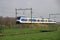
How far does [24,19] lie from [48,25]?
455 inches

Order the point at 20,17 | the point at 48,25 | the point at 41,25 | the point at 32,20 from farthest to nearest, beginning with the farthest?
1. the point at 20,17
2. the point at 32,20
3. the point at 41,25
4. the point at 48,25

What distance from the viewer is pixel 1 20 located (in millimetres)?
36719

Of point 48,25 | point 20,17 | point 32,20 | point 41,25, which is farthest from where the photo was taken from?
point 20,17

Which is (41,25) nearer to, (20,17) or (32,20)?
(32,20)

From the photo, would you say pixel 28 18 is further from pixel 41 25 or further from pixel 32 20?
pixel 41 25

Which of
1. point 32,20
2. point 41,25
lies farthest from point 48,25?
point 32,20

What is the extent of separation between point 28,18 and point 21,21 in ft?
5.98

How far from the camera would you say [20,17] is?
150 ft

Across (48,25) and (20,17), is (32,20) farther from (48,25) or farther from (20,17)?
(48,25)

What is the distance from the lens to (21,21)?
44.2 meters

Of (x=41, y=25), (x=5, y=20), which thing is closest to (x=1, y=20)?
(x=5, y=20)

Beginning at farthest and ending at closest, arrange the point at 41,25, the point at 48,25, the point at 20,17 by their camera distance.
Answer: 1. the point at 20,17
2. the point at 41,25
3. the point at 48,25

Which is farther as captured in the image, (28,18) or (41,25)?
(28,18)

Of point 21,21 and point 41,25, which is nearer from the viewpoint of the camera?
point 41,25
